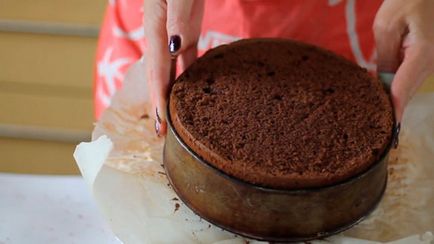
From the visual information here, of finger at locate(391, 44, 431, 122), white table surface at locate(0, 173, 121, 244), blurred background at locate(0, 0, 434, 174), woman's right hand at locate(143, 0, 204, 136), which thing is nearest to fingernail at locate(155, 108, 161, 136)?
woman's right hand at locate(143, 0, 204, 136)

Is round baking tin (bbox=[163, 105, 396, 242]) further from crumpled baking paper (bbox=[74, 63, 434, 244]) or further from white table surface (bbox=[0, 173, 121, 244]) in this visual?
white table surface (bbox=[0, 173, 121, 244])

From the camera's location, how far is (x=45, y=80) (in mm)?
1688

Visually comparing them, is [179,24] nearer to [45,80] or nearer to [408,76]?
[408,76]

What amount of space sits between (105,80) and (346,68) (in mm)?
393

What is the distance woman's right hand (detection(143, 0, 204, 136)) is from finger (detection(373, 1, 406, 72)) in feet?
0.70

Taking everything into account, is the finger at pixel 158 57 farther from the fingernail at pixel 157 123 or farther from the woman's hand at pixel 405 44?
the woman's hand at pixel 405 44

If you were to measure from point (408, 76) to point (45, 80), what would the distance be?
108 cm

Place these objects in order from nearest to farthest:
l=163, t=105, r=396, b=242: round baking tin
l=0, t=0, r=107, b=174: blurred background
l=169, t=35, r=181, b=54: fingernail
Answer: l=163, t=105, r=396, b=242: round baking tin, l=169, t=35, r=181, b=54: fingernail, l=0, t=0, r=107, b=174: blurred background

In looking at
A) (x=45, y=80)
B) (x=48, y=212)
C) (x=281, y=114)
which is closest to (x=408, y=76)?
(x=281, y=114)

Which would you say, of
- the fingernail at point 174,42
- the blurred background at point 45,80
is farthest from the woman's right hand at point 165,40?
the blurred background at point 45,80

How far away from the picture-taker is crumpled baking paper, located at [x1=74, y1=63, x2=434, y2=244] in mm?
761

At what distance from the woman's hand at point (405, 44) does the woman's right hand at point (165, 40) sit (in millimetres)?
221

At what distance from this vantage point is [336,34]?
3.18 ft

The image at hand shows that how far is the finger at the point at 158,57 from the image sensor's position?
0.81 metres
